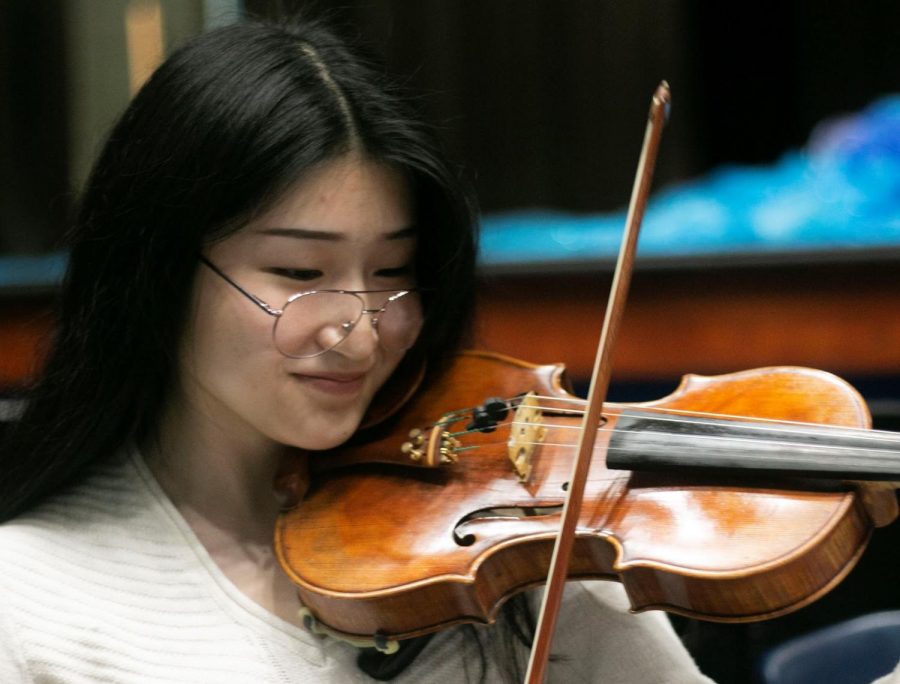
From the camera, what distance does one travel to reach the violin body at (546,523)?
0.88m

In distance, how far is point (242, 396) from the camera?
109 centimetres

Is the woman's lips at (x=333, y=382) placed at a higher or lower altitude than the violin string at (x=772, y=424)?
lower

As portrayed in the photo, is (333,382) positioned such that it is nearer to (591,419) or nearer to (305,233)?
(305,233)

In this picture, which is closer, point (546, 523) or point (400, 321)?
point (546, 523)

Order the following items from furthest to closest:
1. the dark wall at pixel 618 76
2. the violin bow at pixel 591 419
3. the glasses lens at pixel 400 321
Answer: the dark wall at pixel 618 76
the glasses lens at pixel 400 321
the violin bow at pixel 591 419

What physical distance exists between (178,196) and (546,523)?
441 millimetres

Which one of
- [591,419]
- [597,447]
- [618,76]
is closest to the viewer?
[591,419]

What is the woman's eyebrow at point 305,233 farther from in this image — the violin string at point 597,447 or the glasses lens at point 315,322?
the violin string at point 597,447

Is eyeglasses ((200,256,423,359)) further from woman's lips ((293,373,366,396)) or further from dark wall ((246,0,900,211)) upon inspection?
dark wall ((246,0,900,211))

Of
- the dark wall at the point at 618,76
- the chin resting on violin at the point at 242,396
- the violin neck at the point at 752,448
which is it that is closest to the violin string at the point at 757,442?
the violin neck at the point at 752,448

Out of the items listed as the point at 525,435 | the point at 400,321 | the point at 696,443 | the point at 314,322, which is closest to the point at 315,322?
the point at 314,322

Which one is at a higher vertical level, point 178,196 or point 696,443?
point 178,196

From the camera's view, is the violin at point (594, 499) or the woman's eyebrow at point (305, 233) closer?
the violin at point (594, 499)

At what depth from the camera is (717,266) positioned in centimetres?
217
